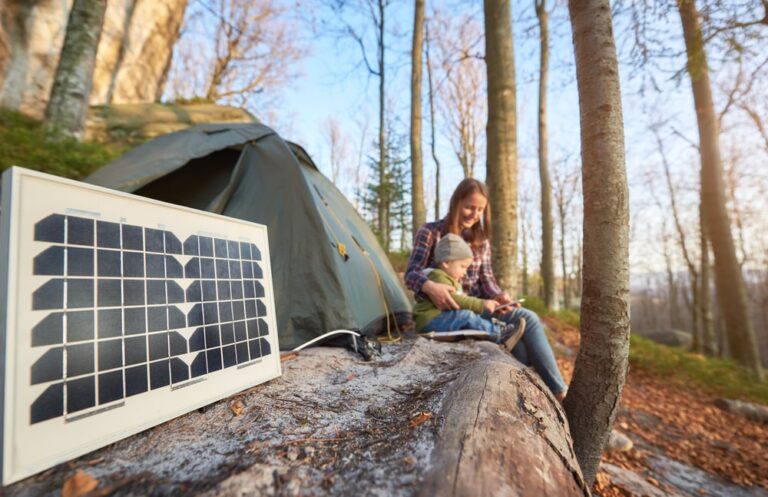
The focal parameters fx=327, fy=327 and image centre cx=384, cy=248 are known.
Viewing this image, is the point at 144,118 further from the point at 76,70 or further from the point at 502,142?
the point at 502,142

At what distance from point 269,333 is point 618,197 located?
1.67m

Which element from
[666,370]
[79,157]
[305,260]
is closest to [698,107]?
[666,370]

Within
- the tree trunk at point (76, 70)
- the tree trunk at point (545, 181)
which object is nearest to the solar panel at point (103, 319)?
the tree trunk at point (76, 70)

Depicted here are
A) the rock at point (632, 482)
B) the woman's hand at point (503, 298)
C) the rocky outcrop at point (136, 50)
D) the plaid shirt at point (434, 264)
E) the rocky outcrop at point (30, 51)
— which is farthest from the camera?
the rocky outcrop at point (136, 50)

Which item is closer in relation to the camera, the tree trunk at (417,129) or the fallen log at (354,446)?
the fallen log at (354,446)

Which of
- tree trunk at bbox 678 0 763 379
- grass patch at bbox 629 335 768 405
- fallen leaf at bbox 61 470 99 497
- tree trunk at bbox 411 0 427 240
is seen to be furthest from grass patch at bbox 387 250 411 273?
fallen leaf at bbox 61 470 99 497

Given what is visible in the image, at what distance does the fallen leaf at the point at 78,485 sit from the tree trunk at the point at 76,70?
4.49m

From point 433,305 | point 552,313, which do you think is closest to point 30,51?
point 433,305

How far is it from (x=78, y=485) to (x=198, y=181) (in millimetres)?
2266

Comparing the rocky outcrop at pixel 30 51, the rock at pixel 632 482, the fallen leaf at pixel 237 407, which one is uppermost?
the rocky outcrop at pixel 30 51

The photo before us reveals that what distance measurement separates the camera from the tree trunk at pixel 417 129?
22.2 ft

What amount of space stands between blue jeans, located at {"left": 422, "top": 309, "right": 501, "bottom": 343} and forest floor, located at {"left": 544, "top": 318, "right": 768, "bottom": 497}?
3.02 feet

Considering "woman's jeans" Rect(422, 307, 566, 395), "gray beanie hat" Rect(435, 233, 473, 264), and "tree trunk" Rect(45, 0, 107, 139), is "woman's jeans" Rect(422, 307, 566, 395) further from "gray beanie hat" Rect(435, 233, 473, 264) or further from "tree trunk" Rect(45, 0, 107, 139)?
"tree trunk" Rect(45, 0, 107, 139)

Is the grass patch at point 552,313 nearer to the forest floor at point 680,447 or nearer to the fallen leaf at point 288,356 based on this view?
the forest floor at point 680,447
